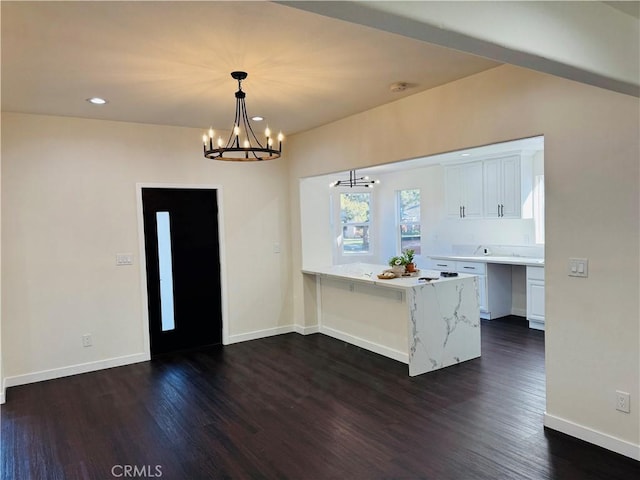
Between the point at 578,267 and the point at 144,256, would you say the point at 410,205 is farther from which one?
the point at 578,267

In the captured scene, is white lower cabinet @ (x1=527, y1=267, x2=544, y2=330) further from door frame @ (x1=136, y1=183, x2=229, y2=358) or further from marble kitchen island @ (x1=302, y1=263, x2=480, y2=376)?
door frame @ (x1=136, y1=183, x2=229, y2=358)

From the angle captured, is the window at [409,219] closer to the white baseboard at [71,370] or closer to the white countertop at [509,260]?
the white countertop at [509,260]

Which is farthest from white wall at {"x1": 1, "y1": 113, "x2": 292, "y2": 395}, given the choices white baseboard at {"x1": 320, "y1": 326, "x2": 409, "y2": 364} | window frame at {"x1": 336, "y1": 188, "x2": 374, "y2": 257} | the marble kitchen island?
window frame at {"x1": 336, "y1": 188, "x2": 374, "y2": 257}

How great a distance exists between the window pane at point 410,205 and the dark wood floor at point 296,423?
4180mm

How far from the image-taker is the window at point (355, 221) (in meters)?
9.11

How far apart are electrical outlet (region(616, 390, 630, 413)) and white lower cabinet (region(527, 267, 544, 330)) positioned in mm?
2916

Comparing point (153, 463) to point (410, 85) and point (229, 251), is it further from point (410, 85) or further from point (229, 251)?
point (410, 85)

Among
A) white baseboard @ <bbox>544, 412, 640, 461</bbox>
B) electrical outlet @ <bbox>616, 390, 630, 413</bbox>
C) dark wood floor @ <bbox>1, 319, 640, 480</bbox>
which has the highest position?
electrical outlet @ <bbox>616, 390, 630, 413</bbox>

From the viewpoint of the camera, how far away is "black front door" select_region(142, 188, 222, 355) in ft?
16.2

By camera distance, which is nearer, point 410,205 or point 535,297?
point 535,297

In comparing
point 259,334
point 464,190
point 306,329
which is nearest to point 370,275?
point 306,329

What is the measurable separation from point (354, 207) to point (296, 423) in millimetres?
6340

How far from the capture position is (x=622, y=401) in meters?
2.68

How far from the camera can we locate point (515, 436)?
2.96m
